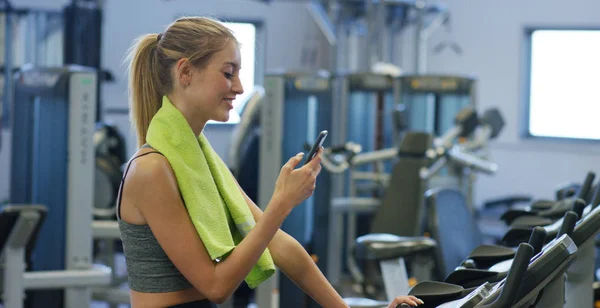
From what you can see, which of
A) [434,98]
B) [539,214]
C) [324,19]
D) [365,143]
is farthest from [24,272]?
[324,19]

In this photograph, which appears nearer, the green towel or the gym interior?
the green towel

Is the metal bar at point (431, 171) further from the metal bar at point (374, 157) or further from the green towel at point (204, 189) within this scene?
the green towel at point (204, 189)

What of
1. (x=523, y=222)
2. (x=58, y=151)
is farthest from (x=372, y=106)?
(x=523, y=222)

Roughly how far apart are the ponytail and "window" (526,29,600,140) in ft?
21.0

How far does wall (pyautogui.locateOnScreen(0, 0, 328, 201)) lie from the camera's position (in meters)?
7.82

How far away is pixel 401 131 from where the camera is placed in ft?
19.0

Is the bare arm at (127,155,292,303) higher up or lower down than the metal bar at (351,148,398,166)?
higher up

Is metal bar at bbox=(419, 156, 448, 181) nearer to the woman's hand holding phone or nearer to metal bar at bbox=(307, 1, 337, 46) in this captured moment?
metal bar at bbox=(307, 1, 337, 46)

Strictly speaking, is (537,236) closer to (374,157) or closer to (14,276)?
(14,276)

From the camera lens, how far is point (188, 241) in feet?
4.96

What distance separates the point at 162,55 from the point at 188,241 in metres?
0.35

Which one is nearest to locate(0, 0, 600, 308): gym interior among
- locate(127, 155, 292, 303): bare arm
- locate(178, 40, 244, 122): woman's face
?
locate(178, 40, 244, 122): woman's face

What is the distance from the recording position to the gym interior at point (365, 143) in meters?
2.49

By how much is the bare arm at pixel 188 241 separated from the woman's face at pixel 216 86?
144 millimetres
